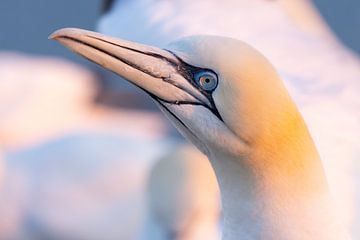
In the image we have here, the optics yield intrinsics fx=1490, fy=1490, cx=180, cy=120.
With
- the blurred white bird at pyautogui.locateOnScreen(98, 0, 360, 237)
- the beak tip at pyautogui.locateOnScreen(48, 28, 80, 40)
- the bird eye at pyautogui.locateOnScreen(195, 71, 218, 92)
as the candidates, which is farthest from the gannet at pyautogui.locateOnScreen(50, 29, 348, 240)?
the blurred white bird at pyautogui.locateOnScreen(98, 0, 360, 237)

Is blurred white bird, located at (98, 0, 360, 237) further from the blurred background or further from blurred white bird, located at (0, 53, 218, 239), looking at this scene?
blurred white bird, located at (0, 53, 218, 239)

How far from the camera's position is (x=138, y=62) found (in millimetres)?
2180

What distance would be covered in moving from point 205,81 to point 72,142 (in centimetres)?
378

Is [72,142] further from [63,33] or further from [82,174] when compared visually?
[63,33]

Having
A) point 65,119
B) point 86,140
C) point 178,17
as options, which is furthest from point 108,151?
point 178,17

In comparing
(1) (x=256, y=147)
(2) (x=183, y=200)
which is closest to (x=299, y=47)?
(2) (x=183, y=200)

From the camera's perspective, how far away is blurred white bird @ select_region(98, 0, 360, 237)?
3.02 m

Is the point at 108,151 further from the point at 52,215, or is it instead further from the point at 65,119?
the point at 65,119

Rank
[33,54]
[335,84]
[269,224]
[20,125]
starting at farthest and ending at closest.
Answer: [33,54], [20,125], [335,84], [269,224]

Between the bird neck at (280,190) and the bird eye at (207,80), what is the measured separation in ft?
Answer: 0.31

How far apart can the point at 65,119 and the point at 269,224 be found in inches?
177

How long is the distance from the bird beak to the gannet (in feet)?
0.11

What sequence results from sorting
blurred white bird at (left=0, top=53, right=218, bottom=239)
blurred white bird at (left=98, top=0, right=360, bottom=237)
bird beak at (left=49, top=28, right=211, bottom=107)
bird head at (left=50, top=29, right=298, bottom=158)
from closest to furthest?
bird head at (left=50, top=29, right=298, bottom=158), bird beak at (left=49, top=28, right=211, bottom=107), blurred white bird at (left=98, top=0, right=360, bottom=237), blurred white bird at (left=0, top=53, right=218, bottom=239)

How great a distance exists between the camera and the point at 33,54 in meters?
7.37
